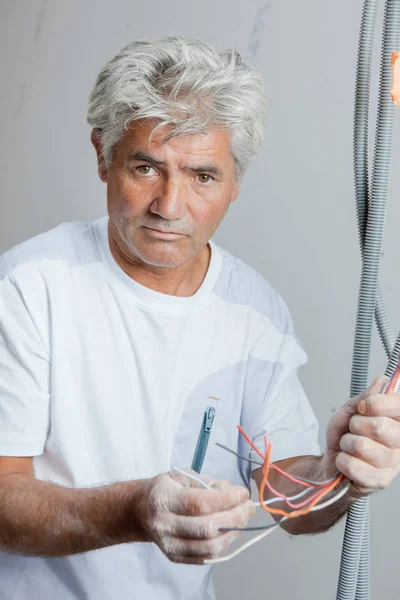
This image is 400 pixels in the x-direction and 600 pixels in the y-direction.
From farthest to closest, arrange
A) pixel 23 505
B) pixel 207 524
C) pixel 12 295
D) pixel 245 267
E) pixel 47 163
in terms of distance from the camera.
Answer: pixel 47 163 < pixel 245 267 < pixel 12 295 < pixel 23 505 < pixel 207 524

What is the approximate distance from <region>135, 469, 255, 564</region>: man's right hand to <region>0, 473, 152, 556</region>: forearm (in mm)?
46

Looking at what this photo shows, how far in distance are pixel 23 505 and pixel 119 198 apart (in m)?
0.50

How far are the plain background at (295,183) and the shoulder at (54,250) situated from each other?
50 cm

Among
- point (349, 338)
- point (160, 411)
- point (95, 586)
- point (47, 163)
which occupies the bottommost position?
point (95, 586)

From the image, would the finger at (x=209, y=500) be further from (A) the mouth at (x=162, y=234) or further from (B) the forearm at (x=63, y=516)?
(A) the mouth at (x=162, y=234)

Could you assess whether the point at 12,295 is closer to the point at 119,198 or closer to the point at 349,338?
the point at 119,198

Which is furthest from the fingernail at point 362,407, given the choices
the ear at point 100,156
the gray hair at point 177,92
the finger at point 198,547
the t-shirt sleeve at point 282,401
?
the ear at point 100,156

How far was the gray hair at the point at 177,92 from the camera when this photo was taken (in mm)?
1242

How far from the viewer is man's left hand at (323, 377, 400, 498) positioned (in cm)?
96

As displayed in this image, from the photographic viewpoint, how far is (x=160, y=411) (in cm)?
135

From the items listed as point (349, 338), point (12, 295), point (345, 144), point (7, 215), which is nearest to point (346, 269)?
point (349, 338)

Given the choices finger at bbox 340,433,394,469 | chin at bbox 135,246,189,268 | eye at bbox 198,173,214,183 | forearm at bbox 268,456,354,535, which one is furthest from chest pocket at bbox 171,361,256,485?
finger at bbox 340,433,394,469

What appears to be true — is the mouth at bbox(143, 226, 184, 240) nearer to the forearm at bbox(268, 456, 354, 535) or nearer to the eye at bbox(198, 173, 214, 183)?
the eye at bbox(198, 173, 214, 183)

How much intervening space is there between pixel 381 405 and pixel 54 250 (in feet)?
2.12
